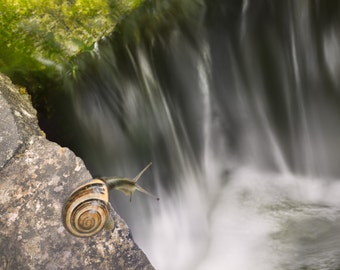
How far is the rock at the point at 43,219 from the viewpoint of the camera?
253cm

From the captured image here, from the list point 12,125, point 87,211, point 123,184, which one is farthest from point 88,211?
point 123,184

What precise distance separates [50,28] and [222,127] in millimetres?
1964

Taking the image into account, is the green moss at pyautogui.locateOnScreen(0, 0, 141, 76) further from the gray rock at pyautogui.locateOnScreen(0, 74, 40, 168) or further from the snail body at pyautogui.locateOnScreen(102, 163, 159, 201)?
the snail body at pyautogui.locateOnScreen(102, 163, 159, 201)

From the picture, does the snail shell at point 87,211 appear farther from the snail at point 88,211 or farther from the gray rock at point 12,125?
the gray rock at point 12,125

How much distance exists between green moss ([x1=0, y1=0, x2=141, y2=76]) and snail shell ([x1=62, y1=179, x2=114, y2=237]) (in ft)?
4.85

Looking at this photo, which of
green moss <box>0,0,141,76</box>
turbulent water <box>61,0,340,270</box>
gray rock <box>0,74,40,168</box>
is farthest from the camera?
turbulent water <box>61,0,340,270</box>

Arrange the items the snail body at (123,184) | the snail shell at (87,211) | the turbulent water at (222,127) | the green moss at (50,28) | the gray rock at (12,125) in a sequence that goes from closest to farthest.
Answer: the snail shell at (87,211)
the gray rock at (12,125)
the snail body at (123,184)
the green moss at (50,28)
the turbulent water at (222,127)

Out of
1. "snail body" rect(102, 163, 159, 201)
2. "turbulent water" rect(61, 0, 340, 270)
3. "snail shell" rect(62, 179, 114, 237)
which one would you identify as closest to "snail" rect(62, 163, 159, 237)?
"snail shell" rect(62, 179, 114, 237)

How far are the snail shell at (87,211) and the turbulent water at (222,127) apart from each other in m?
1.45

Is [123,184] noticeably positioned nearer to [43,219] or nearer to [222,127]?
[43,219]

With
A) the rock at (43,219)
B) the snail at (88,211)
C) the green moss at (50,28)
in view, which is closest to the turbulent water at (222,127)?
the green moss at (50,28)

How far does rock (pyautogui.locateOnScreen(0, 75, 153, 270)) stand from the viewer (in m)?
2.53

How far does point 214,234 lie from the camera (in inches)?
161

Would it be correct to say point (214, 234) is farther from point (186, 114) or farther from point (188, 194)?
point (186, 114)
